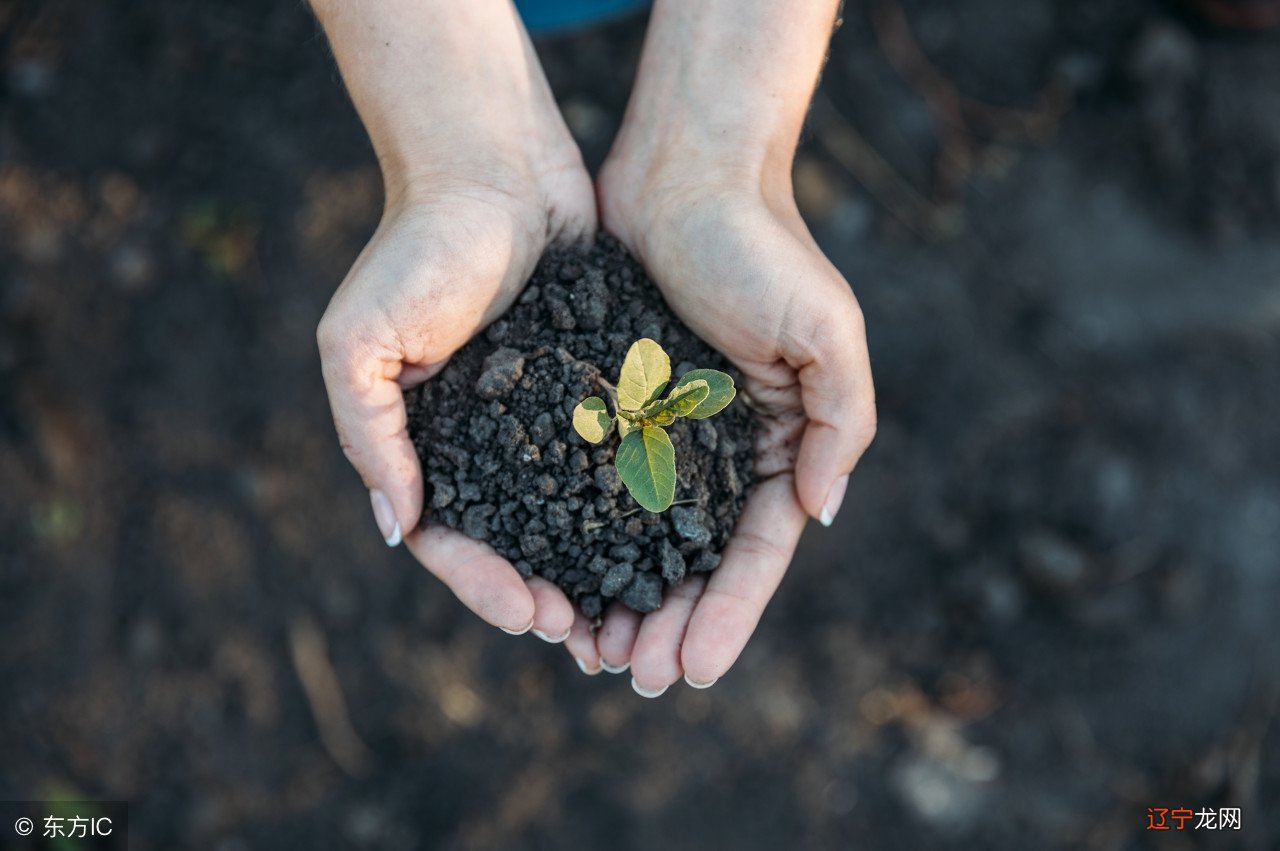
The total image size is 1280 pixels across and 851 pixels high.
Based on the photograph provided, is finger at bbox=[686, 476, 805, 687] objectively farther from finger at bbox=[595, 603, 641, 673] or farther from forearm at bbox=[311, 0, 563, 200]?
forearm at bbox=[311, 0, 563, 200]

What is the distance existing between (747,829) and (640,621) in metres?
1.74

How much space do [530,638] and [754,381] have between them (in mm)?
1742

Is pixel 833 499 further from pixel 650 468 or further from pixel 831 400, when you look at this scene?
pixel 650 468

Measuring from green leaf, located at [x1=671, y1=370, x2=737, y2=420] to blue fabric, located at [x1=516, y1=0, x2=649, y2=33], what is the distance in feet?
5.99

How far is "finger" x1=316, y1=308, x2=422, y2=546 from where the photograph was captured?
2834 mm

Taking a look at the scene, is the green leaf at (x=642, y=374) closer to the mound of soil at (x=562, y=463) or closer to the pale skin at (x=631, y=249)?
the mound of soil at (x=562, y=463)

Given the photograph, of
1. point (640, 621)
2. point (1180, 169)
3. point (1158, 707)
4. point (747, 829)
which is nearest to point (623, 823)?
point (747, 829)

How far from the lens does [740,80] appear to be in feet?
10.6

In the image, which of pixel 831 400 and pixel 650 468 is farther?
pixel 831 400

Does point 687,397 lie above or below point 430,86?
below

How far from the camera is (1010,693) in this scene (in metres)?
4.41

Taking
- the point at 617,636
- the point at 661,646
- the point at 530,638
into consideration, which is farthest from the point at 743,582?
the point at 530,638

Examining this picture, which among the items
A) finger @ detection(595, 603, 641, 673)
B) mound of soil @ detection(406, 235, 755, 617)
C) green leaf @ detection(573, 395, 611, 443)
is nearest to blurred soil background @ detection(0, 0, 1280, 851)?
finger @ detection(595, 603, 641, 673)

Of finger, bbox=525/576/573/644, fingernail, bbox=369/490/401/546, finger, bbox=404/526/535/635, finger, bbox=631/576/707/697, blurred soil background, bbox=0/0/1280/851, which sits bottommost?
blurred soil background, bbox=0/0/1280/851
